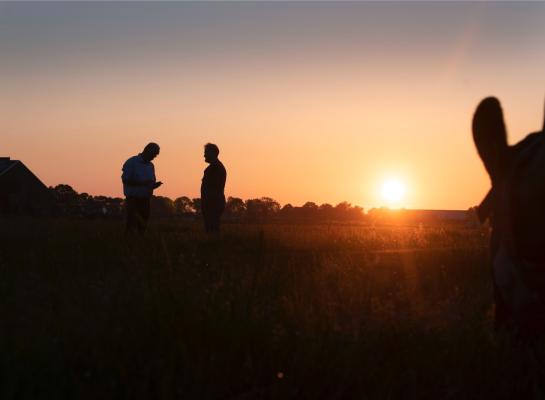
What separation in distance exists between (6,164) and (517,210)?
55.4 m

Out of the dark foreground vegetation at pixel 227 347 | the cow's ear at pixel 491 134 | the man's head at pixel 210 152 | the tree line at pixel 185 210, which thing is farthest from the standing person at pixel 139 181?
the tree line at pixel 185 210

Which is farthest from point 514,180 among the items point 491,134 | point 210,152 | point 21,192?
point 21,192

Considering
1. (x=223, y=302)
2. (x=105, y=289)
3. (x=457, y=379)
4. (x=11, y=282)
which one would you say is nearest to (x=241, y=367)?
(x=223, y=302)

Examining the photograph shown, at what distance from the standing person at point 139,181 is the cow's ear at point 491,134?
368 inches

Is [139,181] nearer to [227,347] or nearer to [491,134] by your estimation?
[227,347]

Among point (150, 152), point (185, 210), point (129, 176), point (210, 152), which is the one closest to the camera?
point (129, 176)

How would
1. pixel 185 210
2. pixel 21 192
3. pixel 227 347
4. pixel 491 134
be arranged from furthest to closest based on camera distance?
pixel 185 210 → pixel 21 192 → pixel 227 347 → pixel 491 134

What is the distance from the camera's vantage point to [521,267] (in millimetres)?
2314

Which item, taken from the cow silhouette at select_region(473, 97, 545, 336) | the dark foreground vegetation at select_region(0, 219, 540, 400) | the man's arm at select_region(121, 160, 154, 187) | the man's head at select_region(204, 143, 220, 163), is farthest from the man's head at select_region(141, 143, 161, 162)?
the cow silhouette at select_region(473, 97, 545, 336)

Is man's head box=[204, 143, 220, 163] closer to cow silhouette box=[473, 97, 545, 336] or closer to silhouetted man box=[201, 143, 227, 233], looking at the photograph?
silhouetted man box=[201, 143, 227, 233]

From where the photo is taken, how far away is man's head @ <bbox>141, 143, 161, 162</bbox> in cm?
1152

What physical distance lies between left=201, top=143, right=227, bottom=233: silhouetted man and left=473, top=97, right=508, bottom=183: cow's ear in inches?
381

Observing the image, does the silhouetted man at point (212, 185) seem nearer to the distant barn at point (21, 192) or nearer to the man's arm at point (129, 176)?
the man's arm at point (129, 176)

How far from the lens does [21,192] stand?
5056cm
